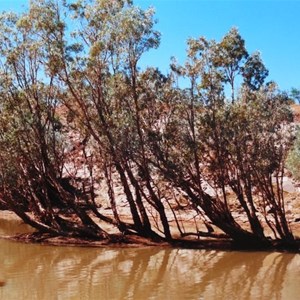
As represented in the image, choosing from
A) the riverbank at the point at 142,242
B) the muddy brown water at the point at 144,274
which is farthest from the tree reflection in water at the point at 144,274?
the riverbank at the point at 142,242

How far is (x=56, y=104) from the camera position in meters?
24.1

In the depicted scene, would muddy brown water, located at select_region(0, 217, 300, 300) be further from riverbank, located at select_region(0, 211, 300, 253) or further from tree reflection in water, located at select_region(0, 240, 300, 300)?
riverbank, located at select_region(0, 211, 300, 253)

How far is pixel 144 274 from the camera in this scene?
706 inches

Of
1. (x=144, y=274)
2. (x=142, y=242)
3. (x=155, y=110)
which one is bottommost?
(x=144, y=274)

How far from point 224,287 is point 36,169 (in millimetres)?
11928

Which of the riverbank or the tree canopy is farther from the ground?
the tree canopy

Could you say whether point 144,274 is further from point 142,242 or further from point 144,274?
point 142,242

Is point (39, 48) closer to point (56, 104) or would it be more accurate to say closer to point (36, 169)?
point (56, 104)

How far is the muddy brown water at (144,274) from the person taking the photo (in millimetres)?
15344

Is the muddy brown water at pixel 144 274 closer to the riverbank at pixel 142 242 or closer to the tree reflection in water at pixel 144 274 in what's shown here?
the tree reflection in water at pixel 144 274

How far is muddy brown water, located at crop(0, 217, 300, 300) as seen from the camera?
50.3 feet

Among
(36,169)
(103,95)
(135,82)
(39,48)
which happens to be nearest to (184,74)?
(135,82)

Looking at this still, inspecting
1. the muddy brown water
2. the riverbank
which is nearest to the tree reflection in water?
the muddy brown water

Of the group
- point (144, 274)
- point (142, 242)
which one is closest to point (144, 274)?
point (144, 274)
